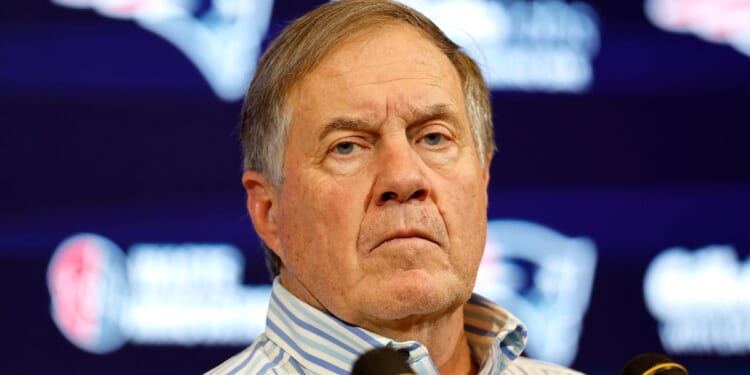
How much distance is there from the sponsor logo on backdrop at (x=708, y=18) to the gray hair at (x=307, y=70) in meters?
1.36

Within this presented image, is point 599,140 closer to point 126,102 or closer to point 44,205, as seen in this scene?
point 126,102

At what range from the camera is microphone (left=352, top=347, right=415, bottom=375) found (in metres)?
1.65

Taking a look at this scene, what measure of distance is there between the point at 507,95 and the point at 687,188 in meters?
0.61

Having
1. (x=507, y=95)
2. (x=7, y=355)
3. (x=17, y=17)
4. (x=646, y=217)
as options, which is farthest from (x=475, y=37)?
(x=7, y=355)

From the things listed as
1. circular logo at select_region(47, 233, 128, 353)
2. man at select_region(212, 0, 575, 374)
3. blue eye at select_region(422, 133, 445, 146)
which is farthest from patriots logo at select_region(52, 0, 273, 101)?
blue eye at select_region(422, 133, 445, 146)

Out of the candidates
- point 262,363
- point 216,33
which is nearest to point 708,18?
Result: point 216,33

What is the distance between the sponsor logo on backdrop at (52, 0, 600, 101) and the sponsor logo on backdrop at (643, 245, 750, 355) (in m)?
0.59

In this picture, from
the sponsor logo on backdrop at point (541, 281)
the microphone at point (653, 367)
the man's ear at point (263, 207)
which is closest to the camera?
the microphone at point (653, 367)

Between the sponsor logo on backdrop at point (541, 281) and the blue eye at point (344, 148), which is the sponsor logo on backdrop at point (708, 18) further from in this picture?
the blue eye at point (344, 148)

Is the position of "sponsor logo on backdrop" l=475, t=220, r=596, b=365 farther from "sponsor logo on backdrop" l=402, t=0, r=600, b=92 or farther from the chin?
the chin

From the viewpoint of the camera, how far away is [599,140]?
3580mm

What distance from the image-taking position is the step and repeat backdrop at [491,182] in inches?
126

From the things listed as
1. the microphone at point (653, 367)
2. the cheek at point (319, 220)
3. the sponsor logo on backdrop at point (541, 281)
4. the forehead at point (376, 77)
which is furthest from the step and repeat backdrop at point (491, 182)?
the microphone at point (653, 367)

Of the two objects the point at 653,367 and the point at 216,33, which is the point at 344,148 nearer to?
the point at 653,367
